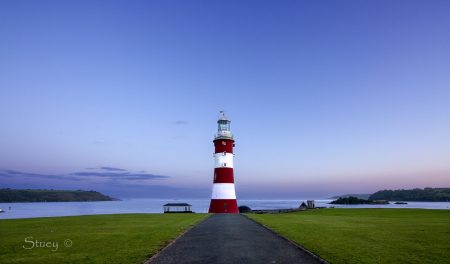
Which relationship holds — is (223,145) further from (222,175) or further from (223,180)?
(223,180)

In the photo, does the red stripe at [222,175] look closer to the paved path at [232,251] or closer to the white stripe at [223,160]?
the white stripe at [223,160]

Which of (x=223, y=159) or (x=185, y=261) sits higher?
(x=223, y=159)

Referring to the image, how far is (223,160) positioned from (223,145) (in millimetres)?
1934

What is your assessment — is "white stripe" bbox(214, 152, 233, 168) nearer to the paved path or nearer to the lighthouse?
the lighthouse

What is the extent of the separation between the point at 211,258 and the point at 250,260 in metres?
1.41

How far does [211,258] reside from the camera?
501 inches

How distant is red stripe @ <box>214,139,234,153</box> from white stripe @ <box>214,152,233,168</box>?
540 mm

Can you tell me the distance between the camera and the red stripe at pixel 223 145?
148 ft

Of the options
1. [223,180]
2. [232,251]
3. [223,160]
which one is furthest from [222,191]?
[232,251]

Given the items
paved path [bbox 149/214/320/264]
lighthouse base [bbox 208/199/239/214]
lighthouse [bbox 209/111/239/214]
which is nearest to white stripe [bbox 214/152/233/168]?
lighthouse [bbox 209/111/239/214]

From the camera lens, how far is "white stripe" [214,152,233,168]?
44656 mm

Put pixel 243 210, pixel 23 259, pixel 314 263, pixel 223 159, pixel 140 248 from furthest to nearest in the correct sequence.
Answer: pixel 243 210 < pixel 223 159 < pixel 140 248 < pixel 23 259 < pixel 314 263

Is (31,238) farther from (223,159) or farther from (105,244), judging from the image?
(223,159)

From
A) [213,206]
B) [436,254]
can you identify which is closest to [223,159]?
[213,206]
